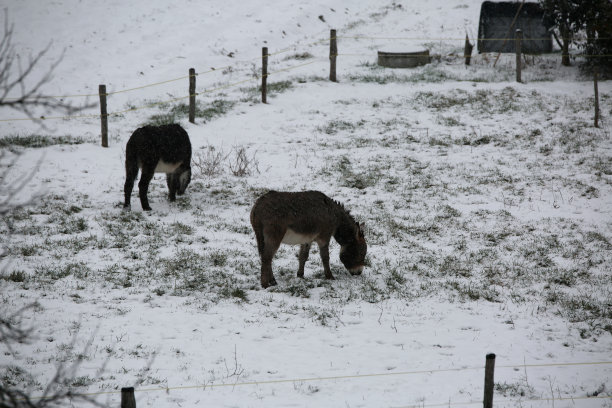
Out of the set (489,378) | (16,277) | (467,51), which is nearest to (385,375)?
(489,378)

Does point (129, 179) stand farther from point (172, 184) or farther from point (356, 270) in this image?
point (356, 270)

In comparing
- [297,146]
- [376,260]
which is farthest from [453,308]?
[297,146]

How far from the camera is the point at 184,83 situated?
72.4 ft

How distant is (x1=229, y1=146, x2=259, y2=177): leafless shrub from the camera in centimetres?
1341

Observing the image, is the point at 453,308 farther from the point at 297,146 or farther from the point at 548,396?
the point at 297,146

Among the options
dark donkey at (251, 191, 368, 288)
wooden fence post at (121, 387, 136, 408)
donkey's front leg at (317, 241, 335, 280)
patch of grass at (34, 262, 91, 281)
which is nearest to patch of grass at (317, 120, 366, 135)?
dark donkey at (251, 191, 368, 288)

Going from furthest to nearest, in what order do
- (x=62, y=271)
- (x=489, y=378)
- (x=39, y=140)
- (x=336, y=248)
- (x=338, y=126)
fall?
(x=338, y=126), (x=39, y=140), (x=336, y=248), (x=62, y=271), (x=489, y=378)

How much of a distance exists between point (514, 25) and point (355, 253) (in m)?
18.1

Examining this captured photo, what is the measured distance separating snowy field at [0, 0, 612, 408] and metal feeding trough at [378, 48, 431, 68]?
2.04ft

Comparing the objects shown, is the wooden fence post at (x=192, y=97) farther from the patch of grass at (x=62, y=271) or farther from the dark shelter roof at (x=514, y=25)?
the dark shelter roof at (x=514, y=25)

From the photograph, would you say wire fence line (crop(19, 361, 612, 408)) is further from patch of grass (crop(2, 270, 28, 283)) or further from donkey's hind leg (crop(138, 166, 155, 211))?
donkey's hind leg (crop(138, 166, 155, 211))

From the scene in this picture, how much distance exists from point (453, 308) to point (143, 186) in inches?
255

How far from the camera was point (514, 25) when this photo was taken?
22.7 metres

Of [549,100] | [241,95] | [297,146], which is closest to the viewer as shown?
[297,146]
